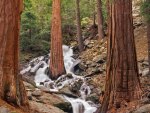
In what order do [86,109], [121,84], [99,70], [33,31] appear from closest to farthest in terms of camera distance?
[121,84] → [86,109] → [99,70] → [33,31]

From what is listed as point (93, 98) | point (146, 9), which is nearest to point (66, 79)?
point (93, 98)

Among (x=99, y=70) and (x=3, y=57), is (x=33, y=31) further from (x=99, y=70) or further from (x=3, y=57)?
Answer: (x=3, y=57)

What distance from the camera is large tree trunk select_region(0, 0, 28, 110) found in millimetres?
8695

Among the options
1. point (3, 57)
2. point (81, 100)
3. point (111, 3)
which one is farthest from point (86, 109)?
point (3, 57)

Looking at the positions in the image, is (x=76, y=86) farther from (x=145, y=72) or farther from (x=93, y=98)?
(x=145, y=72)

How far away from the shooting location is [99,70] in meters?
18.8

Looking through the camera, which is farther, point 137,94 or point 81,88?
point 81,88

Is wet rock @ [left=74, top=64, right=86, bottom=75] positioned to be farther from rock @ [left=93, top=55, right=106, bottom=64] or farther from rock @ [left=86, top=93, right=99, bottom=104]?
rock @ [left=86, top=93, right=99, bottom=104]

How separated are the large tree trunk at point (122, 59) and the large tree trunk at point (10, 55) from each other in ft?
10.5

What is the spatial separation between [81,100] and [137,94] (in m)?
5.04

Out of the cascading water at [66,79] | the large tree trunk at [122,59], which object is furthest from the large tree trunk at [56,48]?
the large tree trunk at [122,59]

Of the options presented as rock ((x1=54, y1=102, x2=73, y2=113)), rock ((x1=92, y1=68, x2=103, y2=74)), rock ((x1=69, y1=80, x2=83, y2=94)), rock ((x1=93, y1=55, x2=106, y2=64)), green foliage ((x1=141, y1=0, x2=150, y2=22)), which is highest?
green foliage ((x1=141, y1=0, x2=150, y2=22))

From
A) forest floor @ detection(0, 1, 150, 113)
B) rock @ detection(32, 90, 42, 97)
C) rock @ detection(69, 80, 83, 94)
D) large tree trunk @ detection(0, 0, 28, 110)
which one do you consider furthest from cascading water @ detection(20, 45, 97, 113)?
large tree trunk @ detection(0, 0, 28, 110)

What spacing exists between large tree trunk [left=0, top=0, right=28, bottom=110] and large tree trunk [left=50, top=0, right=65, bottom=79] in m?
12.2
